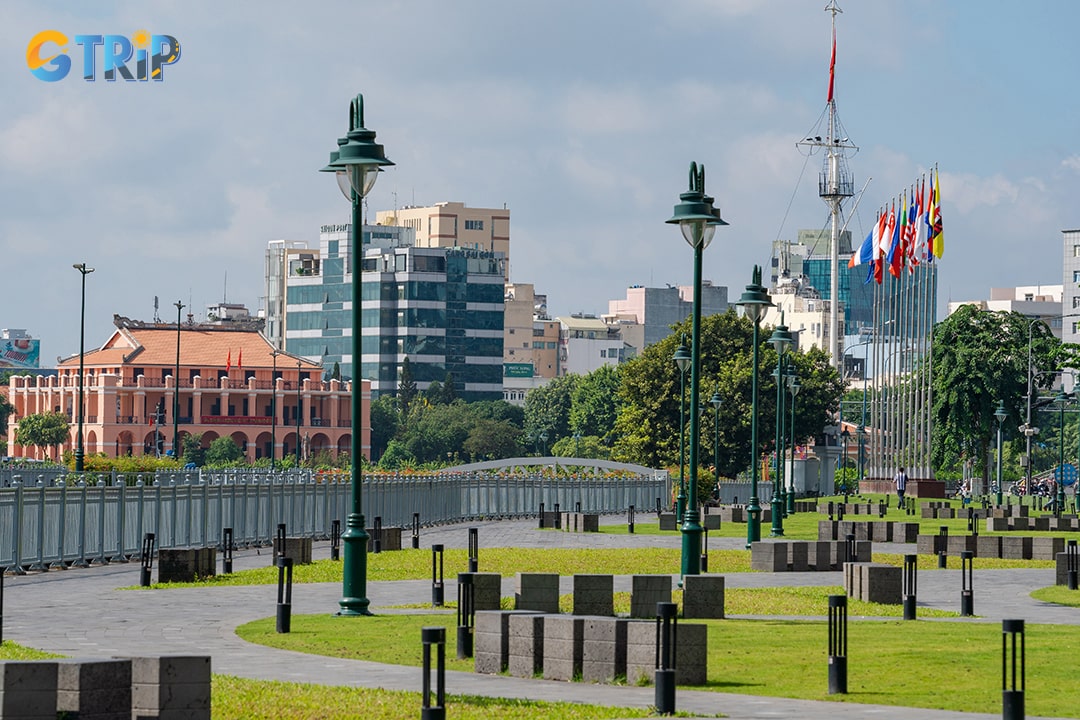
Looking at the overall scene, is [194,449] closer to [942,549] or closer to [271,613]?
[942,549]

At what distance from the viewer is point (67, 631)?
22.2m

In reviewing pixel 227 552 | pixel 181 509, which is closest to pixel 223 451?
pixel 181 509

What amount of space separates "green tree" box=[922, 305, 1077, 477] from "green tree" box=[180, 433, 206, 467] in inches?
3745

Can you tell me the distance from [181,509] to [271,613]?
18.0m

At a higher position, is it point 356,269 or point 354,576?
point 356,269

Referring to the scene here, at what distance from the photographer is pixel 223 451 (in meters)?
194

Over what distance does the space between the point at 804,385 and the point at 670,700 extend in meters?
108

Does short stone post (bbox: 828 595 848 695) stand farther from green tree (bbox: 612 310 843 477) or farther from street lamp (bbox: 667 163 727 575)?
green tree (bbox: 612 310 843 477)

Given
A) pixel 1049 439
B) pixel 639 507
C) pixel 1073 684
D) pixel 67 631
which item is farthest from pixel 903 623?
pixel 1049 439

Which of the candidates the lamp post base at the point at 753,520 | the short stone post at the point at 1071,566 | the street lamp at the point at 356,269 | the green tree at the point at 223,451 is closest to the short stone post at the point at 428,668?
the street lamp at the point at 356,269

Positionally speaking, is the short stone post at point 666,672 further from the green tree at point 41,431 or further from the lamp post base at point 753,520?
the green tree at point 41,431

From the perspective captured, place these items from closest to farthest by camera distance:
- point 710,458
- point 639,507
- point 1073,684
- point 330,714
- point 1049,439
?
1. point 330,714
2. point 1073,684
3. point 639,507
4. point 710,458
5. point 1049,439

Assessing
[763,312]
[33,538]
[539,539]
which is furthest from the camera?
[539,539]

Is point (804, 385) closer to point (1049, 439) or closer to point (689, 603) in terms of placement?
point (1049, 439)
